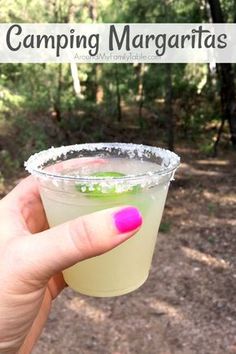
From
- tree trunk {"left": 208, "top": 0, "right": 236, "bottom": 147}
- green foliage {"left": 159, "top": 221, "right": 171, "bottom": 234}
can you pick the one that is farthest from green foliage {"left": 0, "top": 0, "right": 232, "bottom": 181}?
green foliage {"left": 159, "top": 221, "right": 171, "bottom": 234}

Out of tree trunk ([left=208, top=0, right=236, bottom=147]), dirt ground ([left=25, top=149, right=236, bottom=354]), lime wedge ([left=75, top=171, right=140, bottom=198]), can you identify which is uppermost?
lime wedge ([left=75, top=171, right=140, bottom=198])

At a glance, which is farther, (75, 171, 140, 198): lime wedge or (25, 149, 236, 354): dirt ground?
(25, 149, 236, 354): dirt ground

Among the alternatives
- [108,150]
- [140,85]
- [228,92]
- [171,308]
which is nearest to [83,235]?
[108,150]

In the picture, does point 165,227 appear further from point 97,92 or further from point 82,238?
point 97,92

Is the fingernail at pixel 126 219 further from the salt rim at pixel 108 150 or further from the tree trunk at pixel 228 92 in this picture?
the tree trunk at pixel 228 92

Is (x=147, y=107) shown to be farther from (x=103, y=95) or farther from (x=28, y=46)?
(x=28, y=46)

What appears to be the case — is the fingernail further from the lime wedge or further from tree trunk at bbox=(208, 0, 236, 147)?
tree trunk at bbox=(208, 0, 236, 147)
